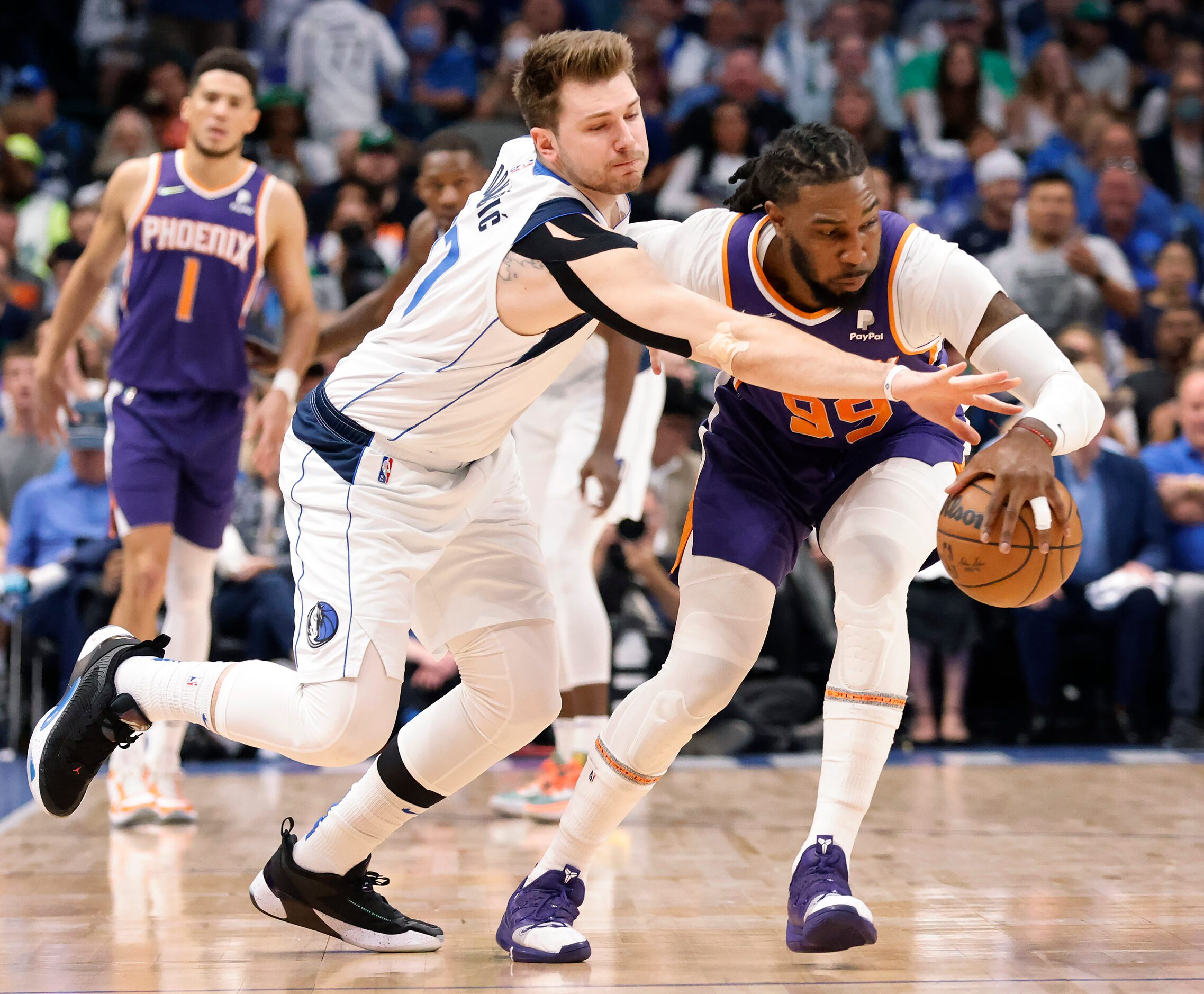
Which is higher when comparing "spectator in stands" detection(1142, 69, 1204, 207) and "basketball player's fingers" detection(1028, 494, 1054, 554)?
"spectator in stands" detection(1142, 69, 1204, 207)

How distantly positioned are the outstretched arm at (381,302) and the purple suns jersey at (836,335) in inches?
80.7

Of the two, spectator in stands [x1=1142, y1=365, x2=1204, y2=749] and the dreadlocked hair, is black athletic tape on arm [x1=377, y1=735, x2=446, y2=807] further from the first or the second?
spectator in stands [x1=1142, y1=365, x2=1204, y2=749]

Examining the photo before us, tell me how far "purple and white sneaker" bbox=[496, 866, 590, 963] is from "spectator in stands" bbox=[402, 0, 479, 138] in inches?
364

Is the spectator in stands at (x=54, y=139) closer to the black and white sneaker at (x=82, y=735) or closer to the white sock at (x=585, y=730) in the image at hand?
the white sock at (x=585, y=730)

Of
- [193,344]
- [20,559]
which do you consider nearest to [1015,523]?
[193,344]

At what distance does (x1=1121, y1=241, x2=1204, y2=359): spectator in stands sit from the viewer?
30.2 feet

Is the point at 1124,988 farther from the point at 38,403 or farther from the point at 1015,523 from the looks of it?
the point at 38,403

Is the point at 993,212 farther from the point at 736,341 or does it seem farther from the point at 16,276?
the point at 736,341

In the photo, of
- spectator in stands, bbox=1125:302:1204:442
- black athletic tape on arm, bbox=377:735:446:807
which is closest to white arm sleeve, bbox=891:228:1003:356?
black athletic tape on arm, bbox=377:735:446:807

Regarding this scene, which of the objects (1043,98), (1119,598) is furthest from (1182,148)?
(1119,598)

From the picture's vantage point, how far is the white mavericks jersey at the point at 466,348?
3131mm

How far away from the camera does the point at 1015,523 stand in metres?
3.00

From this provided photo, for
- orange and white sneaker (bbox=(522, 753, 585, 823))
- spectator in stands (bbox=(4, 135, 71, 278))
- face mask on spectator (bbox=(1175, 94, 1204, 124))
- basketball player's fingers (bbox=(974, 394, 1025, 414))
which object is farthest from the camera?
face mask on spectator (bbox=(1175, 94, 1204, 124))

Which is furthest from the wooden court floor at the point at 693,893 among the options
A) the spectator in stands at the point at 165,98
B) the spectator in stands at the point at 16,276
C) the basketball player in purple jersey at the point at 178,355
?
the spectator in stands at the point at 165,98
